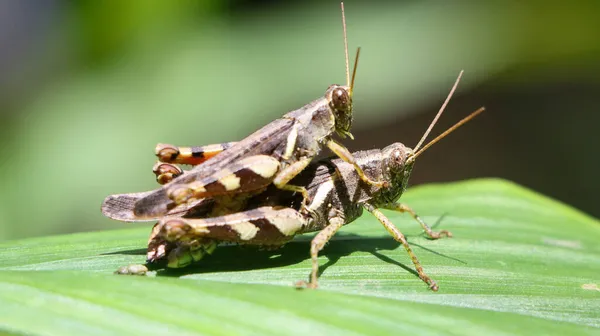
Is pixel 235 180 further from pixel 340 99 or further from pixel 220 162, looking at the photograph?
pixel 340 99

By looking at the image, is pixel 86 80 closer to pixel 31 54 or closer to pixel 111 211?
pixel 31 54

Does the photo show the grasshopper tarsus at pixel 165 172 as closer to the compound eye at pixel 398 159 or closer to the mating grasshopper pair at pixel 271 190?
the mating grasshopper pair at pixel 271 190

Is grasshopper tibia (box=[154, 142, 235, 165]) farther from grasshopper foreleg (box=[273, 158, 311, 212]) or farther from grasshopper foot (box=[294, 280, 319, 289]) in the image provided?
grasshopper foot (box=[294, 280, 319, 289])

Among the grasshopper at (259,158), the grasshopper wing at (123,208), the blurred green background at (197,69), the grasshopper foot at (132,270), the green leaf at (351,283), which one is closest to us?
the green leaf at (351,283)

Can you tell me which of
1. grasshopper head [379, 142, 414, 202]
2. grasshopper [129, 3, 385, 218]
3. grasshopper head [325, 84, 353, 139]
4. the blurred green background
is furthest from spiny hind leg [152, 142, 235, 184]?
the blurred green background

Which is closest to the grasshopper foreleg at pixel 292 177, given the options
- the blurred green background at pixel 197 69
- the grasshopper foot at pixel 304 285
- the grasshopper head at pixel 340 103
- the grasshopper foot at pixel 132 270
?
the grasshopper head at pixel 340 103

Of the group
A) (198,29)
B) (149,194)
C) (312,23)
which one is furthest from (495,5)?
(149,194)
